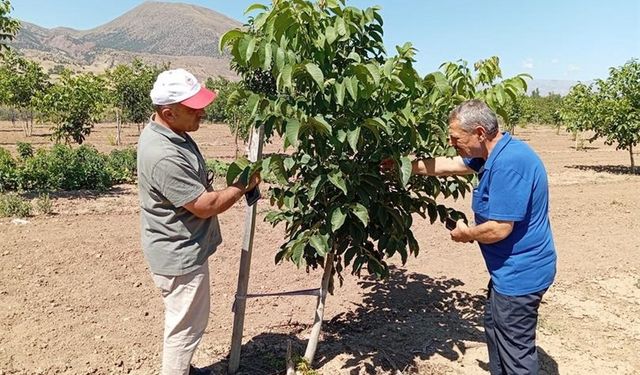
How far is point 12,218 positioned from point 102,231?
1514 millimetres

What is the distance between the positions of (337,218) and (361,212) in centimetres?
12

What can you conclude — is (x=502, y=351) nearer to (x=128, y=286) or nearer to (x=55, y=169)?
(x=128, y=286)

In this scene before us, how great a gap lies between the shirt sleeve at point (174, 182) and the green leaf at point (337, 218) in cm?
64

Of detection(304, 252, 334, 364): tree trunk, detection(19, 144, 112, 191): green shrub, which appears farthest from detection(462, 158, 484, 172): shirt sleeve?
detection(19, 144, 112, 191): green shrub

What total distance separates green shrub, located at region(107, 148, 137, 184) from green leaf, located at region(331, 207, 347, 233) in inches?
330

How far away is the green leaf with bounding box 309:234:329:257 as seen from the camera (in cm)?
237

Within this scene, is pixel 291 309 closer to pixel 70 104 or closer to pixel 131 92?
pixel 70 104

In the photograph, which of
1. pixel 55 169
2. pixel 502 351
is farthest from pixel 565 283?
pixel 55 169

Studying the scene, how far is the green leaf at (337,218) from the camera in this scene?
2.28 metres

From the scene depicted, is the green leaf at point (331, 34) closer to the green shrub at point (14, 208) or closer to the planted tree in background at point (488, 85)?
the planted tree in background at point (488, 85)

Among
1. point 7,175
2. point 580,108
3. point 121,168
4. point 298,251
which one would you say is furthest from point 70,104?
point 580,108

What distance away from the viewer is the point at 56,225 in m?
6.18

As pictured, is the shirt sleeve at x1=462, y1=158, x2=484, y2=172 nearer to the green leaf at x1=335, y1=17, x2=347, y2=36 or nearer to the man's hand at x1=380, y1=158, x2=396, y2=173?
the man's hand at x1=380, y1=158, x2=396, y2=173

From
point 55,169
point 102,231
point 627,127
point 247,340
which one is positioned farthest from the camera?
point 627,127
